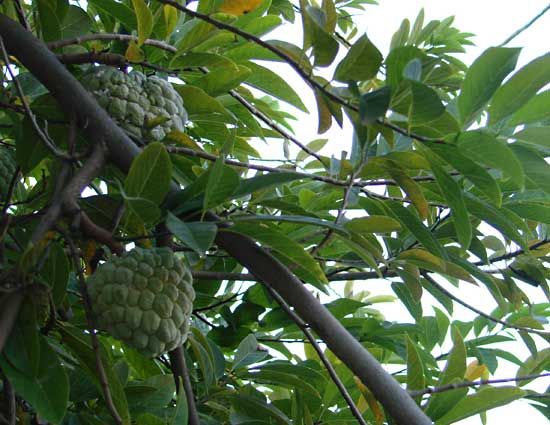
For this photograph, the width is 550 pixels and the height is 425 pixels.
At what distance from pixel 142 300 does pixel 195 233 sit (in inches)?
6.5

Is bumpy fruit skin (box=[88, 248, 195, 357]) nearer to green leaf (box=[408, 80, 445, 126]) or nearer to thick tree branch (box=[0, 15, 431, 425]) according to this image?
thick tree branch (box=[0, 15, 431, 425])

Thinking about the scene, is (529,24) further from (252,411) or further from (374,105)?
(252,411)

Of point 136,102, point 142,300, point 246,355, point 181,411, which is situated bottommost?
point 181,411

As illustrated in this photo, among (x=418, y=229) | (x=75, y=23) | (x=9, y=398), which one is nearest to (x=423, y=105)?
(x=418, y=229)

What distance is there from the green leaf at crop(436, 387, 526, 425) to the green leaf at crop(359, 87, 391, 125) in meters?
0.52

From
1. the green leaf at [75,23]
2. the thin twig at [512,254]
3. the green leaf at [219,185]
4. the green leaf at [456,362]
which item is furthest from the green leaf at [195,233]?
the thin twig at [512,254]

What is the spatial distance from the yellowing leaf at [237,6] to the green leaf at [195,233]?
44cm

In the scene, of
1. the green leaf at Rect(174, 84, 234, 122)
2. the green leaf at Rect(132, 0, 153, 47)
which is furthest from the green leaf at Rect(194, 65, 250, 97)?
the green leaf at Rect(132, 0, 153, 47)

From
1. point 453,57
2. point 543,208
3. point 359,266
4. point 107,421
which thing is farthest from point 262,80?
point 453,57

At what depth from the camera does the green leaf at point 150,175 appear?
89 centimetres

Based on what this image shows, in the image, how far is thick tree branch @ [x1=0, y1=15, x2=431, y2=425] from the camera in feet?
3.10

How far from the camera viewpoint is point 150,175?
917mm

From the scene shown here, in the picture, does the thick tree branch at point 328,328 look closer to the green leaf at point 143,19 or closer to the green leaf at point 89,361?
the green leaf at point 89,361

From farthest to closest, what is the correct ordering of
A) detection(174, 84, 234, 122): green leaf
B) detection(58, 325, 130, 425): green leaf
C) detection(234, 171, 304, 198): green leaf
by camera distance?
1. detection(174, 84, 234, 122): green leaf
2. detection(58, 325, 130, 425): green leaf
3. detection(234, 171, 304, 198): green leaf
